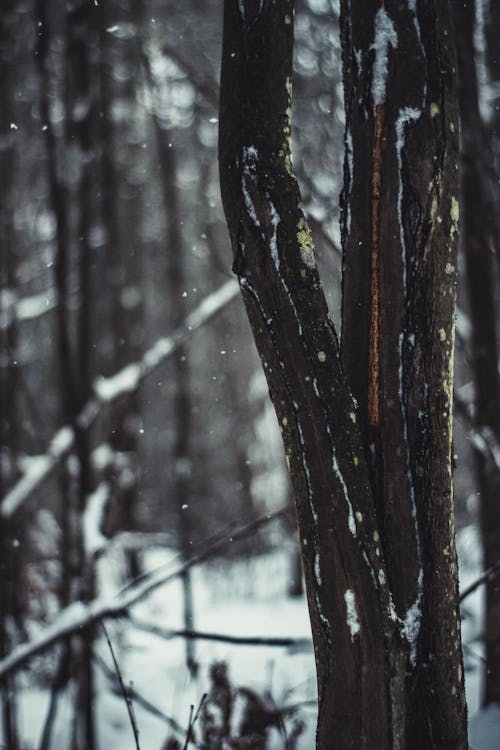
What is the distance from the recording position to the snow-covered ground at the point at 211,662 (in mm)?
2893

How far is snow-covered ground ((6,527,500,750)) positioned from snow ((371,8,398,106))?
2050mm

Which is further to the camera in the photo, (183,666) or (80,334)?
(183,666)

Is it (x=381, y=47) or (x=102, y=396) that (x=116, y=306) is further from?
(x=381, y=47)

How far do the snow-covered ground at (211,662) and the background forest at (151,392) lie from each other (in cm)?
3

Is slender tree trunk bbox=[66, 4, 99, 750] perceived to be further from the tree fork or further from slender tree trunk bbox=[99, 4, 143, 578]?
the tree fork

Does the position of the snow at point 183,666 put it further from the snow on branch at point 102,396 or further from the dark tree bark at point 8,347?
the snow on branch at point 102,396

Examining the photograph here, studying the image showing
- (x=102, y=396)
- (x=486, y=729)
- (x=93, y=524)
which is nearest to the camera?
(x=486, y=729)

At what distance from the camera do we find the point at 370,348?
1366 millimetres

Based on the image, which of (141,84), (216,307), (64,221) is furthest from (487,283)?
(141,84)

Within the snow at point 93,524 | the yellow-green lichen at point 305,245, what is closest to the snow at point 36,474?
the snow at point 93,524

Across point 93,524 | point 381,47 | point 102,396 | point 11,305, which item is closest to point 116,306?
point 11,305

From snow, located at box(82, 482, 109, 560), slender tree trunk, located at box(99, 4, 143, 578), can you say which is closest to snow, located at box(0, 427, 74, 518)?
snow, located at box(82, 482, 109, 560)

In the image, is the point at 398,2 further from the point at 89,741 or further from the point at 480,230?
the point at 89,741

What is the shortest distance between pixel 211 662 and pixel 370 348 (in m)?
2.50
